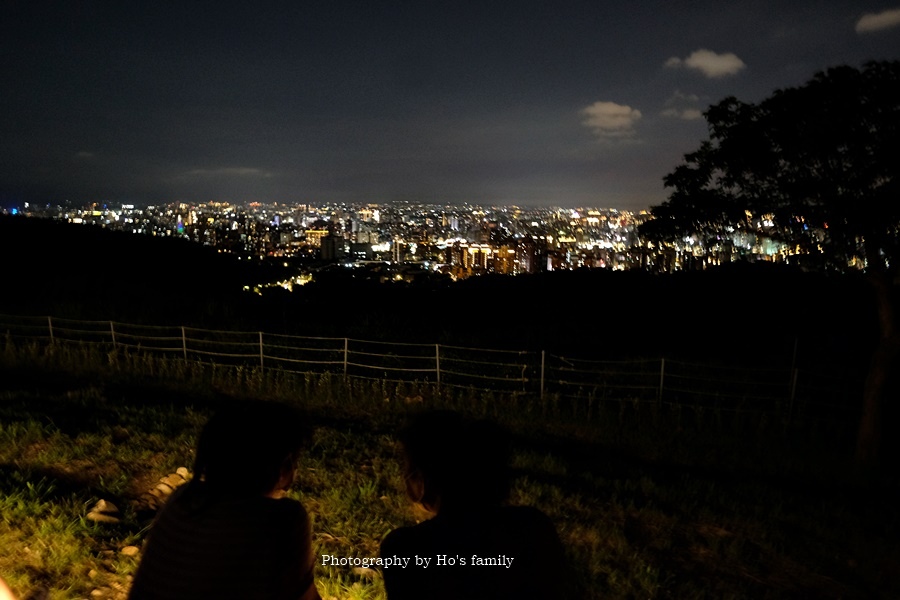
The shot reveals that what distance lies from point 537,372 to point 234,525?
10115 mm

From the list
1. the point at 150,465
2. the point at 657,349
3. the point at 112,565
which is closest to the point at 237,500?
the point at 112,565

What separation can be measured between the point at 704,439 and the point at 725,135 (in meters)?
4.03

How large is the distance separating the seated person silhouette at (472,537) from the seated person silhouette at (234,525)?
0.45 metres

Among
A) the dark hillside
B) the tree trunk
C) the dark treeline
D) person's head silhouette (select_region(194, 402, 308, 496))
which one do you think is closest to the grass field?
the tree trunk

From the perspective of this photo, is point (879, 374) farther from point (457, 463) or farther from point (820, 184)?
point (457, 463)

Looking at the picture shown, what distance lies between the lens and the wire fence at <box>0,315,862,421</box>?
9.33m

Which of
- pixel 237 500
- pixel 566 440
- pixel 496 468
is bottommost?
pixel 566 440

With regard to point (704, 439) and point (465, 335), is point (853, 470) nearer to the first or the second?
point (704, 439)

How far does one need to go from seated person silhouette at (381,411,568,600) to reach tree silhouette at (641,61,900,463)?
235 inches

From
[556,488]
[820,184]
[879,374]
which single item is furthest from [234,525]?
[879,374]

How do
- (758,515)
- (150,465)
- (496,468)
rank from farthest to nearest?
(150,465), (758,515), (496,468)

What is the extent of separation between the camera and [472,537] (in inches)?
61.2

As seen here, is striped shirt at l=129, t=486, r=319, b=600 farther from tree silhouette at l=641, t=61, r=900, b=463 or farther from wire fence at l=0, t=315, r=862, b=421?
wire fence at l=0, t=315, r=862, b=421

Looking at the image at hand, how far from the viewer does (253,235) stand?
81750 mm
